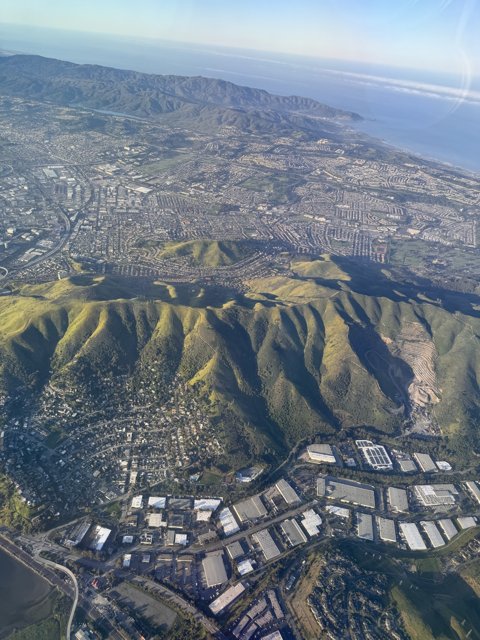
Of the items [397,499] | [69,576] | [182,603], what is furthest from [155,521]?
[397,499]

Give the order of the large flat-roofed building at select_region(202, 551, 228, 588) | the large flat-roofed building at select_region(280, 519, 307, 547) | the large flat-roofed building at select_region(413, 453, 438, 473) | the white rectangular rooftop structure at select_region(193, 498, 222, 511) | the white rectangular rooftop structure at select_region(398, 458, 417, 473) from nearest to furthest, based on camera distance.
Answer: the large flat-roofed building at select_region(202, 551, 228, 588) < the large flat-roofed building at select_region(280, 519, 307, 547) < the white rectangular rooftop structure at select_region(193, 498, 222, 511) < the white rectangular rooftop structure at select_region(398, 458, 417, 473) < the large flat-roofed building at select_region(413, 453, 438, 473)

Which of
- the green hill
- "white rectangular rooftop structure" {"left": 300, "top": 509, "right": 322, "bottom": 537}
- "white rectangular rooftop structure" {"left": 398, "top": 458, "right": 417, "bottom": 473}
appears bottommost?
"white rectangular rooftop structure" {"left": 300, "top": 509, "right": 322, "bottom": 537}

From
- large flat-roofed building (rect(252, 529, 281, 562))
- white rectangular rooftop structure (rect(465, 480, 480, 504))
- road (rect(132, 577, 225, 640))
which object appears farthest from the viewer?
white rectangular rooftop structure (rect(465, 480, 480, 504))

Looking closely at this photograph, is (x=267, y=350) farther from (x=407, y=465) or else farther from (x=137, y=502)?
(x=137, y=502)

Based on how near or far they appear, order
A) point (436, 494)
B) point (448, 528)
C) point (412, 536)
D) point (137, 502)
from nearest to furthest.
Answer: point (137, 502), point (412, 536), point (448, 528), point (436, 494)

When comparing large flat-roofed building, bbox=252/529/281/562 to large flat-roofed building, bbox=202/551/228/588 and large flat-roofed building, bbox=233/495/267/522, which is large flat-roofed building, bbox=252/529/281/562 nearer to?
large flat-roofed building, bbox=233/495/267/522

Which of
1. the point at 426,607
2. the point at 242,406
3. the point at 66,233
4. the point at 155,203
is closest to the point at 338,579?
the point at 426,607

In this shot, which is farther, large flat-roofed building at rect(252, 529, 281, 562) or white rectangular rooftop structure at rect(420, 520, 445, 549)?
white rectangular rooftop structure at rect(420, 520, 445, 549)

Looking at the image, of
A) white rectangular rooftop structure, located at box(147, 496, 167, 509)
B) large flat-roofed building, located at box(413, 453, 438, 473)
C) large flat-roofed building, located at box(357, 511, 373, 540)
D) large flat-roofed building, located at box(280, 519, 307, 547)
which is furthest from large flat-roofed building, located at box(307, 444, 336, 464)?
white rectangular rooftop structure, located at box(147, 496, 167, 509)
